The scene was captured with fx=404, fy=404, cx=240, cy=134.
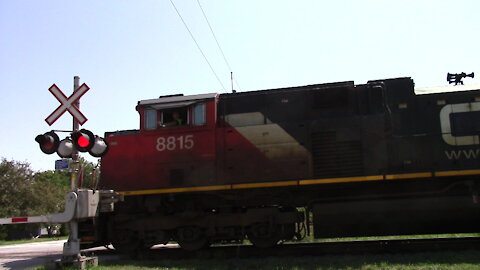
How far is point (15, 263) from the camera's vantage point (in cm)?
952

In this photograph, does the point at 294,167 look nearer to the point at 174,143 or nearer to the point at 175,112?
the point at 174,143

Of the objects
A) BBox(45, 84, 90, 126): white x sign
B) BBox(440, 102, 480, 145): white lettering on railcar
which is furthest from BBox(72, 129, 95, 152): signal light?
BBox(440, 102, 480, 145): white lettering on railcar

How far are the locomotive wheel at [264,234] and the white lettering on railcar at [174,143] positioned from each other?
241cm

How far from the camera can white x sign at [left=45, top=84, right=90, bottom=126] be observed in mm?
7527

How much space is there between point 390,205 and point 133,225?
19.2ft

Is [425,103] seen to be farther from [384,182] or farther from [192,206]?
[192,206]

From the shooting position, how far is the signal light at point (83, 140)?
7.23 m

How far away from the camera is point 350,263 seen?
23.9ft

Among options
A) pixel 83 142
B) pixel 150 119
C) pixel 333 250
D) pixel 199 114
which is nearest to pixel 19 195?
pixel 150 119

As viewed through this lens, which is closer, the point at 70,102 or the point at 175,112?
the point at 70,102

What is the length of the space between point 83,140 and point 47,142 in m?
0.62

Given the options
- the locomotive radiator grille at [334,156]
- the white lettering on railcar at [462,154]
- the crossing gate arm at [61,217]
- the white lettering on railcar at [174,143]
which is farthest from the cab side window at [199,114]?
the white lettering on railcar at [462,154]

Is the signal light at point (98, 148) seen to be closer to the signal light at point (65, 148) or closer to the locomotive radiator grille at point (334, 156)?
the signal light at point (65, 148)

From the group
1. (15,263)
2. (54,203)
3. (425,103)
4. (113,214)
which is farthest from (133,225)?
(54,203)
